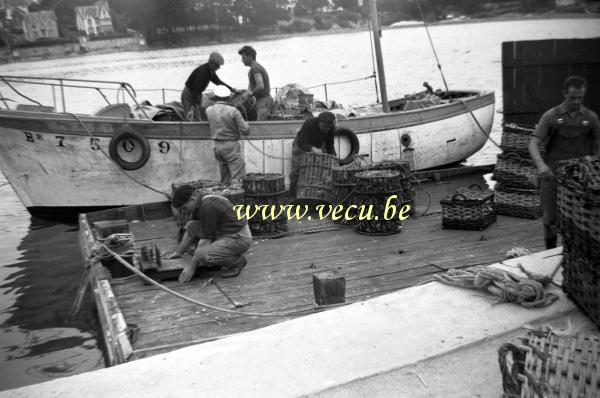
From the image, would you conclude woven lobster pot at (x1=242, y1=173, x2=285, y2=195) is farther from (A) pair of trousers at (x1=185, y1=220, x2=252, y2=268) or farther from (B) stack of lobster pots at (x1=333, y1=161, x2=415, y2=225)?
(A) pair of trousers at (x1=185, y1=220, x2=252, y2=268)

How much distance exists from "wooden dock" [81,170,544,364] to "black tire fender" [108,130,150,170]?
73.6 inches

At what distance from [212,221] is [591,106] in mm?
8220

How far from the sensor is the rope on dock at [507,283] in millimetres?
3492

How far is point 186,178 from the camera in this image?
35.7 ft

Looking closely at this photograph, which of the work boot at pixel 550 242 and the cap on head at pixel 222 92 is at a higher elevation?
the cap on head at pixel 222 92

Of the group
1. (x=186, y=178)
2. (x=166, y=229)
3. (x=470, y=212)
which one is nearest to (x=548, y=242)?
(x=470, y=212)

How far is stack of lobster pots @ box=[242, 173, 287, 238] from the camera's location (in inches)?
317

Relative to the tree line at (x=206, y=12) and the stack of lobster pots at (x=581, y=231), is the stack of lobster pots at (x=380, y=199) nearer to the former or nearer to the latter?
the stack of lobster pots at (x=581, y=231)

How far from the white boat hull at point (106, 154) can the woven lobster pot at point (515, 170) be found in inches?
136

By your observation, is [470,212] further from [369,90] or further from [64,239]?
[369,90]

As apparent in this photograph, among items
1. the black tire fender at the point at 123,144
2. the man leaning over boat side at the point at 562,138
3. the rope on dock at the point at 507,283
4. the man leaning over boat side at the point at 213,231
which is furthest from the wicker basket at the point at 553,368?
the black tire fender at the point at 123,144

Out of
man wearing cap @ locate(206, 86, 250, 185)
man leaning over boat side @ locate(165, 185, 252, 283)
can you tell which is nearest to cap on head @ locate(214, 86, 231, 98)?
man wearing cap @ locate(206, 86, 250, 185)

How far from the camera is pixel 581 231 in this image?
318 cm

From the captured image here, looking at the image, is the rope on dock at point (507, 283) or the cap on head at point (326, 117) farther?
the cap on head at point (326, 117)
